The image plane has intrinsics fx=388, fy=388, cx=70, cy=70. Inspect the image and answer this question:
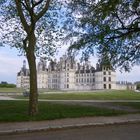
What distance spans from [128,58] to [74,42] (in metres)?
4.75

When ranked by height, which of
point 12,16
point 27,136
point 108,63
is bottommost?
point 27,136

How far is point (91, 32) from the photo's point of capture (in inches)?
1222

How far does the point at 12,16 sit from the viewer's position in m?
24.0

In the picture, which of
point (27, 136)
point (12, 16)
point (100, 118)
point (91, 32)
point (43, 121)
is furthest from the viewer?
point (91, 32)

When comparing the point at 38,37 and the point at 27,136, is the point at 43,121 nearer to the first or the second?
the point at 27,136

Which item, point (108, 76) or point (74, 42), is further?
point (108, 76)

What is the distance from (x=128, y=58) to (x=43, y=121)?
49.7ft

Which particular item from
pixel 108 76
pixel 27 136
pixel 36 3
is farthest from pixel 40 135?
pixel 108 76

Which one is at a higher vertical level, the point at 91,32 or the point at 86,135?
the point at 91,32

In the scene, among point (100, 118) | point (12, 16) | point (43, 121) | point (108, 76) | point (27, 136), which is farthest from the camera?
point (108, 76)

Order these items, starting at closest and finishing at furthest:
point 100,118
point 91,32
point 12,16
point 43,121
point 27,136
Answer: point 27,136 < point 43,121 < point 100,118 < point 12,16 < point 91,32

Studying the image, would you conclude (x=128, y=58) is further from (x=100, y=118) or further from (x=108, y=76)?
(x=108, y=76)

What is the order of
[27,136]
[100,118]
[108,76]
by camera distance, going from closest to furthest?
1. [27,136]
2. [100,118]
3. [108,76]

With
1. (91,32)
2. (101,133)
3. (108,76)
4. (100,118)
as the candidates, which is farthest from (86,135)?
(108,76)
